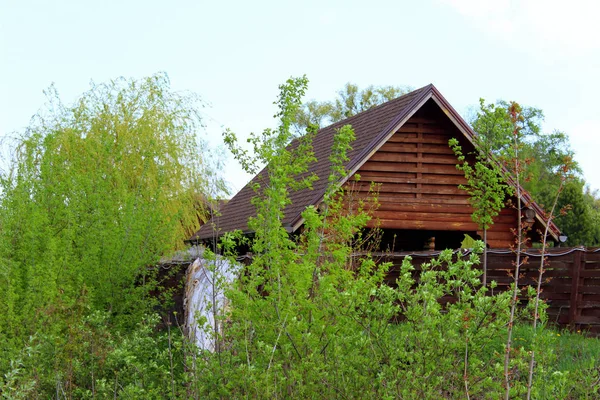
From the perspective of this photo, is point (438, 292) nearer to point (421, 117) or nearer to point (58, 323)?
point (58, 323)

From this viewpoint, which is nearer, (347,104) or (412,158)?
(412,158)

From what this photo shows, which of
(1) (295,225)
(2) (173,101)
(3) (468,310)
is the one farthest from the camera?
(2) (173,101)

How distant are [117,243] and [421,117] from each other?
8673 mm

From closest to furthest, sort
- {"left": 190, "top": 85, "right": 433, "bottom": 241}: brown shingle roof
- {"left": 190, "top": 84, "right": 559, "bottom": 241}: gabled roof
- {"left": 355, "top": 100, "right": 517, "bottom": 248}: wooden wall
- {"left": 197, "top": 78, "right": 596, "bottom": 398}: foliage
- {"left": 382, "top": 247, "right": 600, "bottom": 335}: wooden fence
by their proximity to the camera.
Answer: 1. {"left": 197, "top": 78, "right": 596, "bottom": 398}: foliage
2. {"left": 382, "top": 247, "right": 600, "bottom": 335}: wooden fence
3. {"left": 190, "top": 84, "right": 559, "bottom": 241}: gabled roof
4. {"left": 190, "top": 85, "right": 433, "bottom": 241}: brown shingle roof
5. {"left": 355, "top": 100, "right": 517, "bottom": 248}: wooden wall

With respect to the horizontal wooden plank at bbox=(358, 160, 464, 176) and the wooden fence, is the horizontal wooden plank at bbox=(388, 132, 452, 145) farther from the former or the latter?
the wooden fence

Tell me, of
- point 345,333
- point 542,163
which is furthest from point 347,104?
point 345,333

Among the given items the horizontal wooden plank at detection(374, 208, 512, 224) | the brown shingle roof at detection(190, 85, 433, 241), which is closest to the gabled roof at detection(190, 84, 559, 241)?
the brown shingle roof at detection(190, 85, 433, 241)

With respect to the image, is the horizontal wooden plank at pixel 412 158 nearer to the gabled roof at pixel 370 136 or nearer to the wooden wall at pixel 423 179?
the wooden wall at pixel 423 179

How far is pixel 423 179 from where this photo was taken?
1672cm

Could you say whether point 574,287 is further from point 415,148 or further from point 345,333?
point 345,333

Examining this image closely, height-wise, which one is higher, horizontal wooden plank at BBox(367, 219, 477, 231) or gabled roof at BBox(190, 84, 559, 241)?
gabled roof at BBox(190, 84, 559, 241)

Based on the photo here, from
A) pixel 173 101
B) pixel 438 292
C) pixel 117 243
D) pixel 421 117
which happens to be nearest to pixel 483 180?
pixel 438 292

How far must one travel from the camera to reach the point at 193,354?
5.84 metres

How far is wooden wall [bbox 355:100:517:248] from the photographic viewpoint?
53.9 feet
